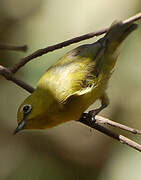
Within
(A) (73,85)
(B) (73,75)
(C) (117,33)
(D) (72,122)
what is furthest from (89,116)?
(D) (72,122)

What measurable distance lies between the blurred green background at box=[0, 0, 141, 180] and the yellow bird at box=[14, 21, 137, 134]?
1238 millimetres

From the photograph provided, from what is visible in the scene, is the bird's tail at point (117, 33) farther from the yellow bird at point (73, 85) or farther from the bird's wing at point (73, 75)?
the bird's wing at point (73, 75)

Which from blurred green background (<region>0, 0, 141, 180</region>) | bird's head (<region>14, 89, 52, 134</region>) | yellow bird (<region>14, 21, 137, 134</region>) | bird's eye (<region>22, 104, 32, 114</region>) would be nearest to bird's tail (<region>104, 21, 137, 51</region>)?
yellow bird (<region>14, 21, 137, 134</region>)

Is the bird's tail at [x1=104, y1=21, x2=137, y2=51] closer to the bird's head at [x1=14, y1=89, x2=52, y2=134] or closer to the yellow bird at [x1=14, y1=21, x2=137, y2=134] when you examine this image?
the yellow bird at [x1=14, y1=21, x2=137, y2=134]

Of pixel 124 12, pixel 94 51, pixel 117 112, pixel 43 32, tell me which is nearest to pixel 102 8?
pixel 124 12

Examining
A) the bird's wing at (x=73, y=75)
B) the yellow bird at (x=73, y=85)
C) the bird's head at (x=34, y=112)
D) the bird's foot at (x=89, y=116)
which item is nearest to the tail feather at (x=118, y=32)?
the yellow bird at (x=73, y=85)

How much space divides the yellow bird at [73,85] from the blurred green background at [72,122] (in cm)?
124

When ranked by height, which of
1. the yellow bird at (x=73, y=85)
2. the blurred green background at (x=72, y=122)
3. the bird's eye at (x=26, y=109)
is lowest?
the blurred green background at (x=72, y=122)

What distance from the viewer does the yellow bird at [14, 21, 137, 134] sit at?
13.5 feet

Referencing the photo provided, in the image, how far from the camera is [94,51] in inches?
185

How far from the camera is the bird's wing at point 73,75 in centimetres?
437

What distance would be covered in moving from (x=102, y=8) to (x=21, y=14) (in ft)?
3.73

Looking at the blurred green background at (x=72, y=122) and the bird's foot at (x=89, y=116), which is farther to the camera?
the blurred green background at (x=72, y=122)

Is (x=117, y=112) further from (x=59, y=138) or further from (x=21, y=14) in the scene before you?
(x=21, y=14)
